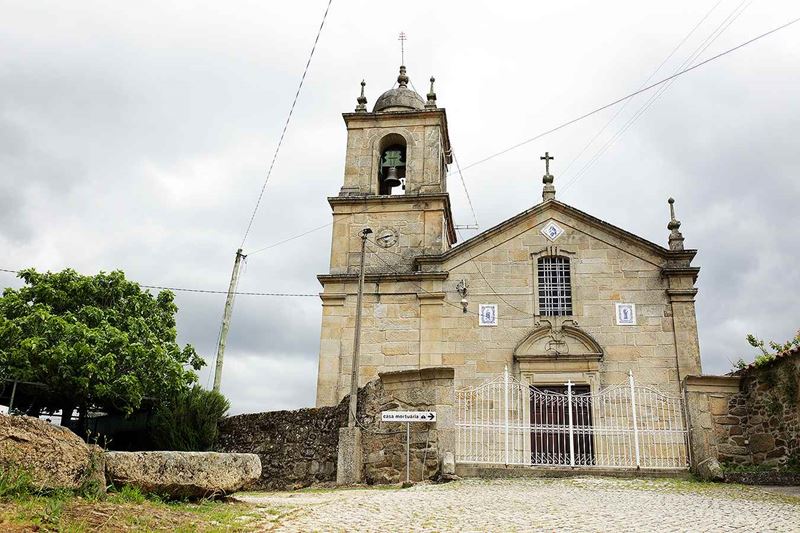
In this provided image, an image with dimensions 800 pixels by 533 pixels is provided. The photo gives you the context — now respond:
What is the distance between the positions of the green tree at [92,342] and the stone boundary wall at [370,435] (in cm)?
427

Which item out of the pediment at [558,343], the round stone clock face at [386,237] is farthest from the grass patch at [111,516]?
the round stone clock face at [386,237]

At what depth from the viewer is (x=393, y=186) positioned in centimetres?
2138

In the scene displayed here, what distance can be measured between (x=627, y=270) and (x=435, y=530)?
43.6ft

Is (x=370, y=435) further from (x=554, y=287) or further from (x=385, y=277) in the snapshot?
(x=554, y=287)

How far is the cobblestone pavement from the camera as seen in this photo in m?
6.67

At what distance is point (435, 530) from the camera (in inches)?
249

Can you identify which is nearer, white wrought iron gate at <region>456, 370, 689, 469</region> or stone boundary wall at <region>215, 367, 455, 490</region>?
stone boundary wall at <region>215, 367, 455, 490</region>

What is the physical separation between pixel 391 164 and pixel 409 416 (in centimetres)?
1068

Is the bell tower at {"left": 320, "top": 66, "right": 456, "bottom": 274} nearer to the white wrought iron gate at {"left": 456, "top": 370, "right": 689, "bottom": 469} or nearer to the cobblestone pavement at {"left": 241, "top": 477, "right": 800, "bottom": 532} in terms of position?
the white wrought iron gate at {"left": 456, "top": 370, "right": 689, "bottom": 469}

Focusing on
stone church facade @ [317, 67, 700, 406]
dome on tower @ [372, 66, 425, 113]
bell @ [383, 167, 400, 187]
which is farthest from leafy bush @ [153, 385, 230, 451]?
dome on tower @ [372, 66, 425, 113]

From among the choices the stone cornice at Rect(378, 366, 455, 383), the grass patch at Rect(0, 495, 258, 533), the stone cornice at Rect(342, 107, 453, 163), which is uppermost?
the stone cornice at Rect(342, 107, 453, 163)

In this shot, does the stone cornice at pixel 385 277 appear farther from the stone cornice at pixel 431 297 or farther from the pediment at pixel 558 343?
the pediment at pixel 558 343

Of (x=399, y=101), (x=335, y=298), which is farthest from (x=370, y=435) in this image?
(x=399, y=101)

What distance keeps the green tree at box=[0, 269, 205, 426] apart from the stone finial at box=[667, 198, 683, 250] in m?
13.9
